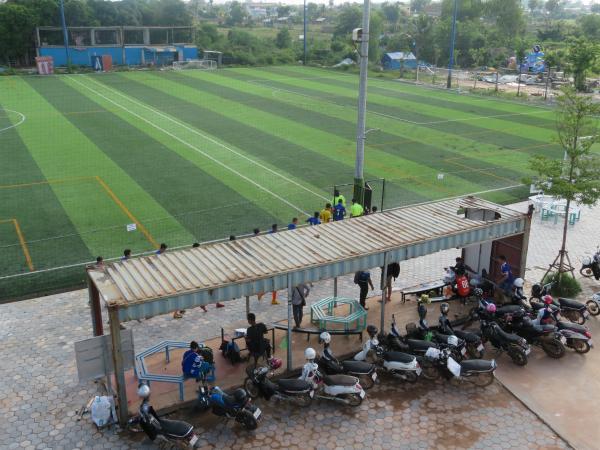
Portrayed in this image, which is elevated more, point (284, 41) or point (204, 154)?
point (284, 41)

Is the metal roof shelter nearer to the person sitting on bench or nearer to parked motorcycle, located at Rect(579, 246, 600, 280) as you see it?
the person sitting on bench

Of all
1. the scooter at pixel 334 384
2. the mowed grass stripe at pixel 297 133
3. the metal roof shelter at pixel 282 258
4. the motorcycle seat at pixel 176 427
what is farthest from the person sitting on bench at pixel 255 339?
the mowed grass stripe at pixel 297 133

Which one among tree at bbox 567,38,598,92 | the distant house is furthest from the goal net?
tree at bbox 567,38,598,92

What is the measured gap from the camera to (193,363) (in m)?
11.6

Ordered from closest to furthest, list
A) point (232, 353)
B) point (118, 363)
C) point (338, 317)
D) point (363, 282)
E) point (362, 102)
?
1. point (118, 363)
2. point (232, 353)
3. point (338, 317)
4. point (363, 282)
5. point (362, 102)

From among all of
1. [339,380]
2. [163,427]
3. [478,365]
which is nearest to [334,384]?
[339,380]

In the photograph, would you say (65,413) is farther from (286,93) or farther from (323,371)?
(286,93)

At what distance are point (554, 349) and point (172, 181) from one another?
1766 centimetres

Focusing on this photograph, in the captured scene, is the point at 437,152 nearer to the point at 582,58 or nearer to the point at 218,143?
the point at 218,143

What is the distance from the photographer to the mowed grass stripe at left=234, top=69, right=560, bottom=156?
3569 cm

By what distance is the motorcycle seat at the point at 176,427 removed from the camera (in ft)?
33.8

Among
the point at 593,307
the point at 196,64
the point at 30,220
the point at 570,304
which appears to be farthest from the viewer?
the point at 196,64

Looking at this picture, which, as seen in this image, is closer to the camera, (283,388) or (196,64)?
(283,388)

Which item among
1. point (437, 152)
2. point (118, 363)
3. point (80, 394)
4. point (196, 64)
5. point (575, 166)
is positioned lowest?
point (80, 394)
